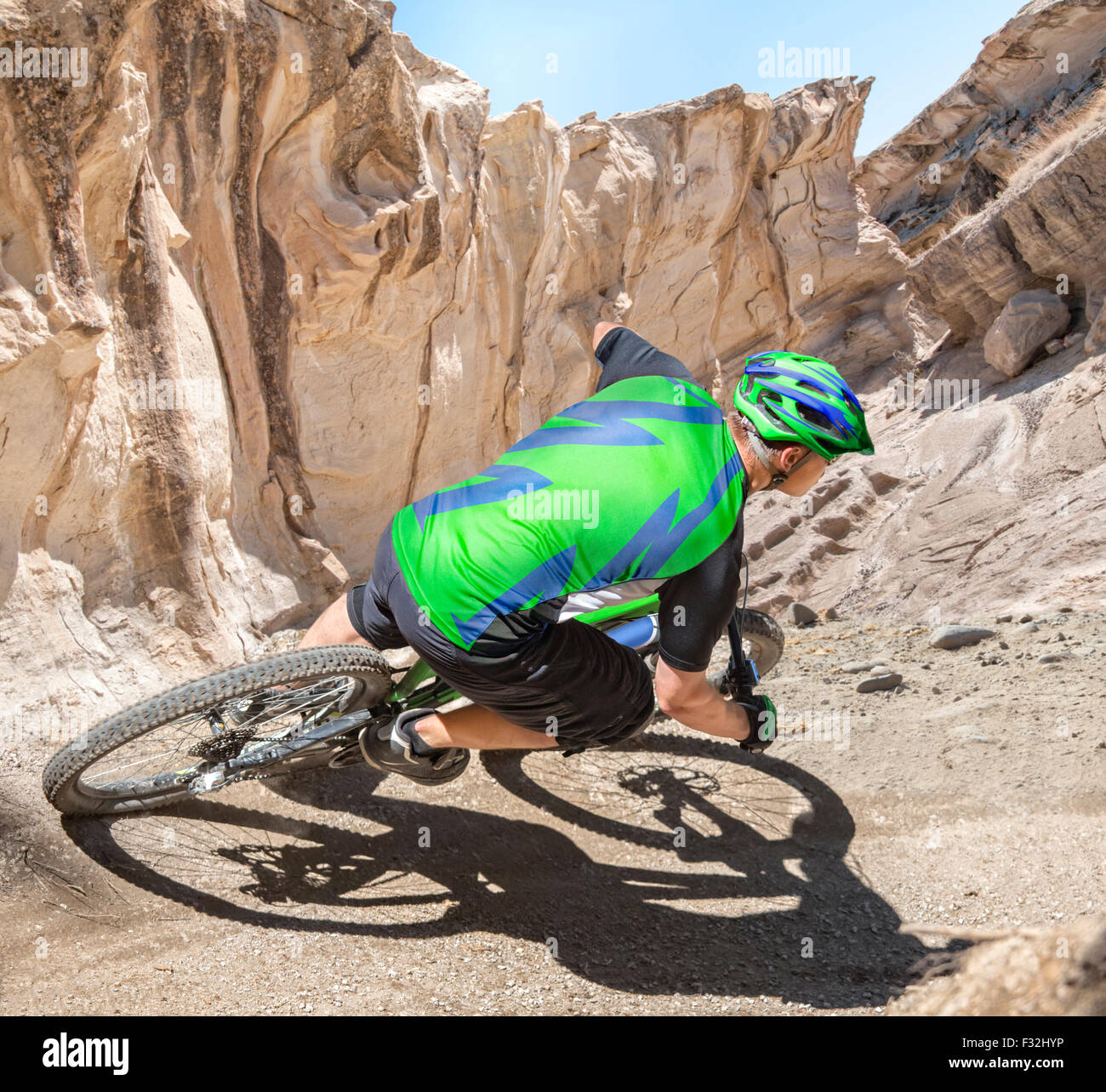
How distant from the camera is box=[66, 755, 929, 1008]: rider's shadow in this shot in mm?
2902

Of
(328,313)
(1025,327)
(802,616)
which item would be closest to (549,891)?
(802,616)

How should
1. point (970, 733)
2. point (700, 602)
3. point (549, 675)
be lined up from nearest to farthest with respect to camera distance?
1. point (700, 602)
2. point (549, 675)
3. point (970, 733)

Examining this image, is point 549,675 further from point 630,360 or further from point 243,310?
point 243,310

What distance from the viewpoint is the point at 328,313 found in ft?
21.8

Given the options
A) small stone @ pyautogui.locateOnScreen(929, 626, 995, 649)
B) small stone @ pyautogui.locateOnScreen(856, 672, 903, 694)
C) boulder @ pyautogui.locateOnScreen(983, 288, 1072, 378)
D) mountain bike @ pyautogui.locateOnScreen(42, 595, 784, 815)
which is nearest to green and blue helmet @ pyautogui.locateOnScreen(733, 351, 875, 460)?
mountain bike @ pyautogui.locateOnScreen(42, 595, 784, 815)

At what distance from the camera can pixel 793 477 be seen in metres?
2.44

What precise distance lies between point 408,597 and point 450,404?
6065 mm

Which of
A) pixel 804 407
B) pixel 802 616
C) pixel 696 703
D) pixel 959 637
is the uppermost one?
pixel 804 407

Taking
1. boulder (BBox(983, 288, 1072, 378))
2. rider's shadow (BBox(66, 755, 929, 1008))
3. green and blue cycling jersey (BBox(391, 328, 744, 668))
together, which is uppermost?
boulder (BBox(983, 288, 1072, 378))

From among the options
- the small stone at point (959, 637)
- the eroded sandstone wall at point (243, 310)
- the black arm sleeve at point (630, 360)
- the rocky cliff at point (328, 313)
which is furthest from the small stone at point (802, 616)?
the black arm sleeve at point (630, 360)

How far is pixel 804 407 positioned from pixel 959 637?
359 cm

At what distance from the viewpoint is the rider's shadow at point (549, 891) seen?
2902mm

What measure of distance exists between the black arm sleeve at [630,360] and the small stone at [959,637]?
140 inches

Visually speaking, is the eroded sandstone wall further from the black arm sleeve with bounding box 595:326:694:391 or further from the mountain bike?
the black arm sleeve with bounding box 595:326:694:391
